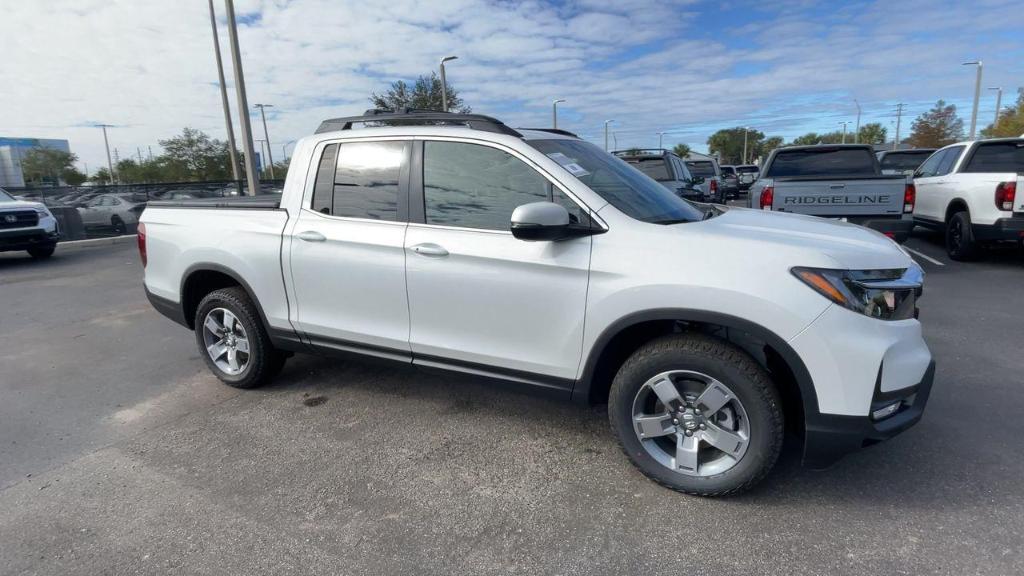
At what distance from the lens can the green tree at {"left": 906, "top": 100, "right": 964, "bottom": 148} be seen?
188 feet

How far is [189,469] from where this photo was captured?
331cm

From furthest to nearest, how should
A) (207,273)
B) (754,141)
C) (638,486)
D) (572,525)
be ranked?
(754,141) < (207,273) < (638,486) < (572,525)

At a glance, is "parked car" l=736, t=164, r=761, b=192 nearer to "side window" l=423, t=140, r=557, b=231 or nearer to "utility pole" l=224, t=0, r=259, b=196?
"utility pole" l=224, t=0, r=259, b=196

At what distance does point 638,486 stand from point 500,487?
71cm

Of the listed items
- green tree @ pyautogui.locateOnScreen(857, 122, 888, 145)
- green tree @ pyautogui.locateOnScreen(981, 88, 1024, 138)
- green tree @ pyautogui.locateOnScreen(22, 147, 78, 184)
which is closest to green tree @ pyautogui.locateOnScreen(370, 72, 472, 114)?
green tree @ pyautogui.locateOnScreen(981, 88, 1024, 138)

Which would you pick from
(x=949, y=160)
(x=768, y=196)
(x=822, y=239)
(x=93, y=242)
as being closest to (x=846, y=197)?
(x=768, y=196)

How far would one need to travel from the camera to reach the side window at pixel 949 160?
9356 mm

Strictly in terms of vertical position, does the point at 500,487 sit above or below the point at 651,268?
below

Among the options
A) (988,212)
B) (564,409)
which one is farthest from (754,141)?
(564,409)

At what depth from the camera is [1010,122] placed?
4212 centimetres

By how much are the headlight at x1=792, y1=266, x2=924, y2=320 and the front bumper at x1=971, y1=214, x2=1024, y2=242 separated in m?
6.88

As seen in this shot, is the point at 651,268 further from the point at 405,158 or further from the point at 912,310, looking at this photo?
the point at 405,158

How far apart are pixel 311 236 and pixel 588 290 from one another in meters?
1.87

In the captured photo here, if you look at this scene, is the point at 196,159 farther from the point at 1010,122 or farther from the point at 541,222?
the point at 1010,122
